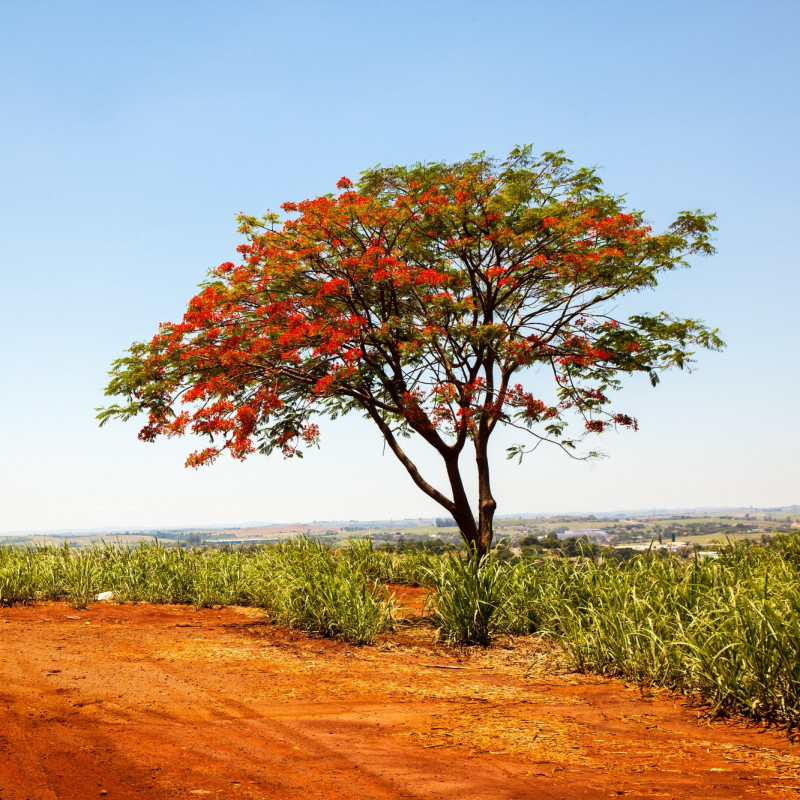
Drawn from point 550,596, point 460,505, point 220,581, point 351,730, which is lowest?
point 351,730

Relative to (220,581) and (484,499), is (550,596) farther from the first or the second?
(220,581)

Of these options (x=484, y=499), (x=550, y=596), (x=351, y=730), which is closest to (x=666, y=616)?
(x=550, y=596)

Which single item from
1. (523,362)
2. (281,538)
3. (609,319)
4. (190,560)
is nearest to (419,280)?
(523,362)

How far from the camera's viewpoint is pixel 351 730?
18.2 ft

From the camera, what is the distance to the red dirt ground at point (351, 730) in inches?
177

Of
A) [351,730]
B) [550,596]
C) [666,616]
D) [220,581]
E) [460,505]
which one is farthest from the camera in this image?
[460,505]

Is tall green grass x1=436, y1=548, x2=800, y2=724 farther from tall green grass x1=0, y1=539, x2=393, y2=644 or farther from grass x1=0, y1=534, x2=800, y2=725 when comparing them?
tall green grass x1=0, y1=539, x2=393, y2=644

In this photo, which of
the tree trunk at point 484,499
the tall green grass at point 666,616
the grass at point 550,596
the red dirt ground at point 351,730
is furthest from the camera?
the tree trunk at point 484,499

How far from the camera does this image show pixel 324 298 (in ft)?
46.6

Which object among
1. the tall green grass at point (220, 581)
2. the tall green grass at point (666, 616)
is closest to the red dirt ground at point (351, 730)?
the tall green grass at point (666, 616)

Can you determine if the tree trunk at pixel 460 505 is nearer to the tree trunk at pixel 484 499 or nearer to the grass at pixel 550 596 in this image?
the tree trunk at pixel 484 499

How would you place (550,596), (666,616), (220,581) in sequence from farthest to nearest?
1. (220,581)
2. (550,596)
3. (666,616)

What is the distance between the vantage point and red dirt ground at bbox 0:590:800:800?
450 cm

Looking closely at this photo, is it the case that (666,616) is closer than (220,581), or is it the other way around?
(666,616)
